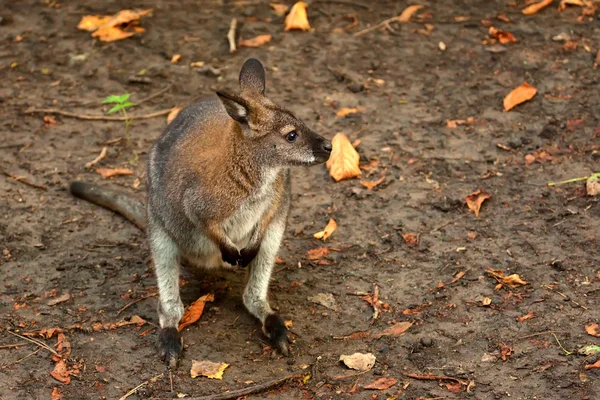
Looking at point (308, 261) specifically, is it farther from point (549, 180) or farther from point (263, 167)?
point (549, 180)

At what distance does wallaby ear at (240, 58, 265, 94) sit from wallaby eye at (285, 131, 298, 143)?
279 millimetres

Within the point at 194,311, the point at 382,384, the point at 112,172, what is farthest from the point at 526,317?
the point at 112,172

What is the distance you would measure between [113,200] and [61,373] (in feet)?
4.91

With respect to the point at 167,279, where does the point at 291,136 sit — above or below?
above

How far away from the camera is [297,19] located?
7.02 metres

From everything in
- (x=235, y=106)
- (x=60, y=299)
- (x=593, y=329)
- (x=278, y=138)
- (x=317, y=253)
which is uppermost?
(x=235, y=106)

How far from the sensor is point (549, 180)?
5246 mm

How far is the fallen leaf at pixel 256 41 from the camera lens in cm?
687

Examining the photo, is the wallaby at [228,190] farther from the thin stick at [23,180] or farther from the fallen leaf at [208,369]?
the thin stick at [23,180]

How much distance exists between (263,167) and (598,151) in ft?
7.95

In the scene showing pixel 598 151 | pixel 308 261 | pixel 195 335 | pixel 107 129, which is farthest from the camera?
pixel 107 129

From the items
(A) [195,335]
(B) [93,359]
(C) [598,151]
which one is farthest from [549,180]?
(B) [93,359]

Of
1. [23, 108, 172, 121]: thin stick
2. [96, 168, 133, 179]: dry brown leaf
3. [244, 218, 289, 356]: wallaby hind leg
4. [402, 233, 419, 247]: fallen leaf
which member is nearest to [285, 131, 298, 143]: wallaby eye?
[244, 218, 289, 356]: wallaby hind leg

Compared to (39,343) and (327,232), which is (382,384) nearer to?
(327,232)
